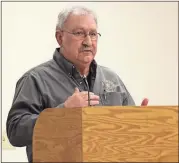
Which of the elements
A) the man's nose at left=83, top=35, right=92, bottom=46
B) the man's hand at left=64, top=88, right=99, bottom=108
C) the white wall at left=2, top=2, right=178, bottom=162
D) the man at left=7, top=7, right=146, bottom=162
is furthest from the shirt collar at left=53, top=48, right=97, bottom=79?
the white wall at left=2, top=2, right=178, bottom=162

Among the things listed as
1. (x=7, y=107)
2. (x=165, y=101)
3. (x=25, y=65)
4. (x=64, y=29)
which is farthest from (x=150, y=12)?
(x=64, y=29)

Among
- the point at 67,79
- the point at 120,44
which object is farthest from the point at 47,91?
the point at 120,44

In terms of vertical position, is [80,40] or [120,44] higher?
[80,40]

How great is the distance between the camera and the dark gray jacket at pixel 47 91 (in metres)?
1.98

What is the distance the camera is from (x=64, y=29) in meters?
2.26

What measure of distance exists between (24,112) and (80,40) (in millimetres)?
453

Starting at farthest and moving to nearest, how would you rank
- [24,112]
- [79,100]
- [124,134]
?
[24,112] < [79,100] < [124,134]

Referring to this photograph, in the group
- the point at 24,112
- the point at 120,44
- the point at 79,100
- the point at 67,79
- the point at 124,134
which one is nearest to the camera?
the point at 124,134

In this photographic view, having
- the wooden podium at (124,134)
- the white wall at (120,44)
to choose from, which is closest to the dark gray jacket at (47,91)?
the wooden podium at (124,134)

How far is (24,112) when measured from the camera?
2.00 meters

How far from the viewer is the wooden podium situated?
1.46 metres

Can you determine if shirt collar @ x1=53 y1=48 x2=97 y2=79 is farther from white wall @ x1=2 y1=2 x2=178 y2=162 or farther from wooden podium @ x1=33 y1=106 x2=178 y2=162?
white wall @ x1=2 y1=2 x2=178 y2=162

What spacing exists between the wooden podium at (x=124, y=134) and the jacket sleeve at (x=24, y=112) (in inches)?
18.5

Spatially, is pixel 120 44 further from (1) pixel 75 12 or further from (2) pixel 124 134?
(2) pixel 124 134
